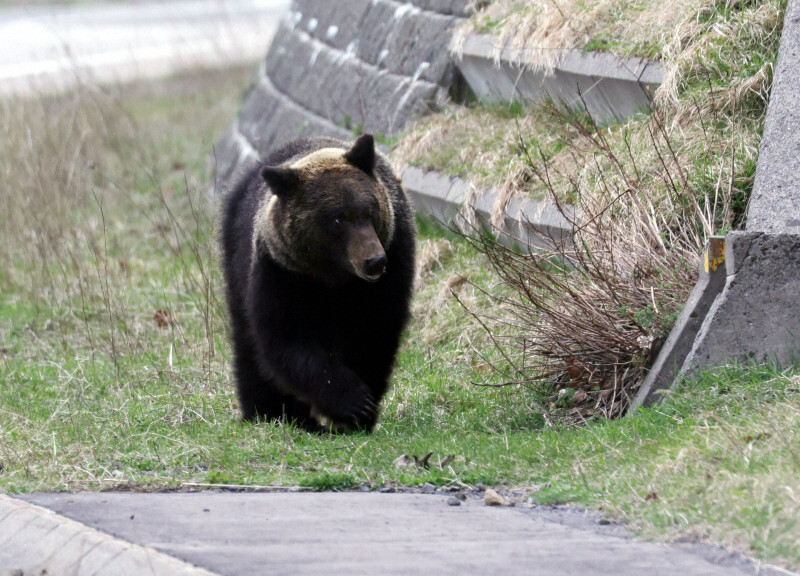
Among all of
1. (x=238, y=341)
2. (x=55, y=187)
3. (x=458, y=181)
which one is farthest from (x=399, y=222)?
(x=55, y=187)

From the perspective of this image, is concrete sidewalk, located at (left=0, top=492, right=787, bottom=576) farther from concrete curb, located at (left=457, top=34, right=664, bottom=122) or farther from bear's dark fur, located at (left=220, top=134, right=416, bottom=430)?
concrete curb, located at (left=457, top=34, right=664, bottom=122)

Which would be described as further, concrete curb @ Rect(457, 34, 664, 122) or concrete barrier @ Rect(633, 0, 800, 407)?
concrete curb @ Rect(457, 34, 664, 122)

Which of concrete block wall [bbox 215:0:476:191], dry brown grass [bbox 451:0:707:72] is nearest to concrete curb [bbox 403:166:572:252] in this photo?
concrete block wall [bbox 215:0:476:191]

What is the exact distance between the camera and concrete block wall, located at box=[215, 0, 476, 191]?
1007cm

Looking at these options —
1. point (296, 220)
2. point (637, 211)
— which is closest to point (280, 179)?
point (296, 220)

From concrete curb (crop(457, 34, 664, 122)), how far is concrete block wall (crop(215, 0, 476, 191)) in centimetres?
48

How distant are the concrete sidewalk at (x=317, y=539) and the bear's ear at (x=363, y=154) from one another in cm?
204

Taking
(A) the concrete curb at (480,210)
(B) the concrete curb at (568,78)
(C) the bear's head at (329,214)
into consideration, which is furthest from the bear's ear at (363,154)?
(B) the concrete curb at (568,78)

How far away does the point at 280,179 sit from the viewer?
576 cm

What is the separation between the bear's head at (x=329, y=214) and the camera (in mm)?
5730

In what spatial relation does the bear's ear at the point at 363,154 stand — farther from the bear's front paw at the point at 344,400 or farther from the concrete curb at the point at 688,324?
the concrete curb at the point at 688,324

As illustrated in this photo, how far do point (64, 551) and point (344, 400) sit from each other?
7.07 ft

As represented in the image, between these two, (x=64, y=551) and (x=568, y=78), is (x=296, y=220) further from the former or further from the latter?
(x=568, y=78)

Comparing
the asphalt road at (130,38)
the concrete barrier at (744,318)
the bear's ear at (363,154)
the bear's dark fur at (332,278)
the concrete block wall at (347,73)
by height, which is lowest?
the asphalt road at (130,38)
